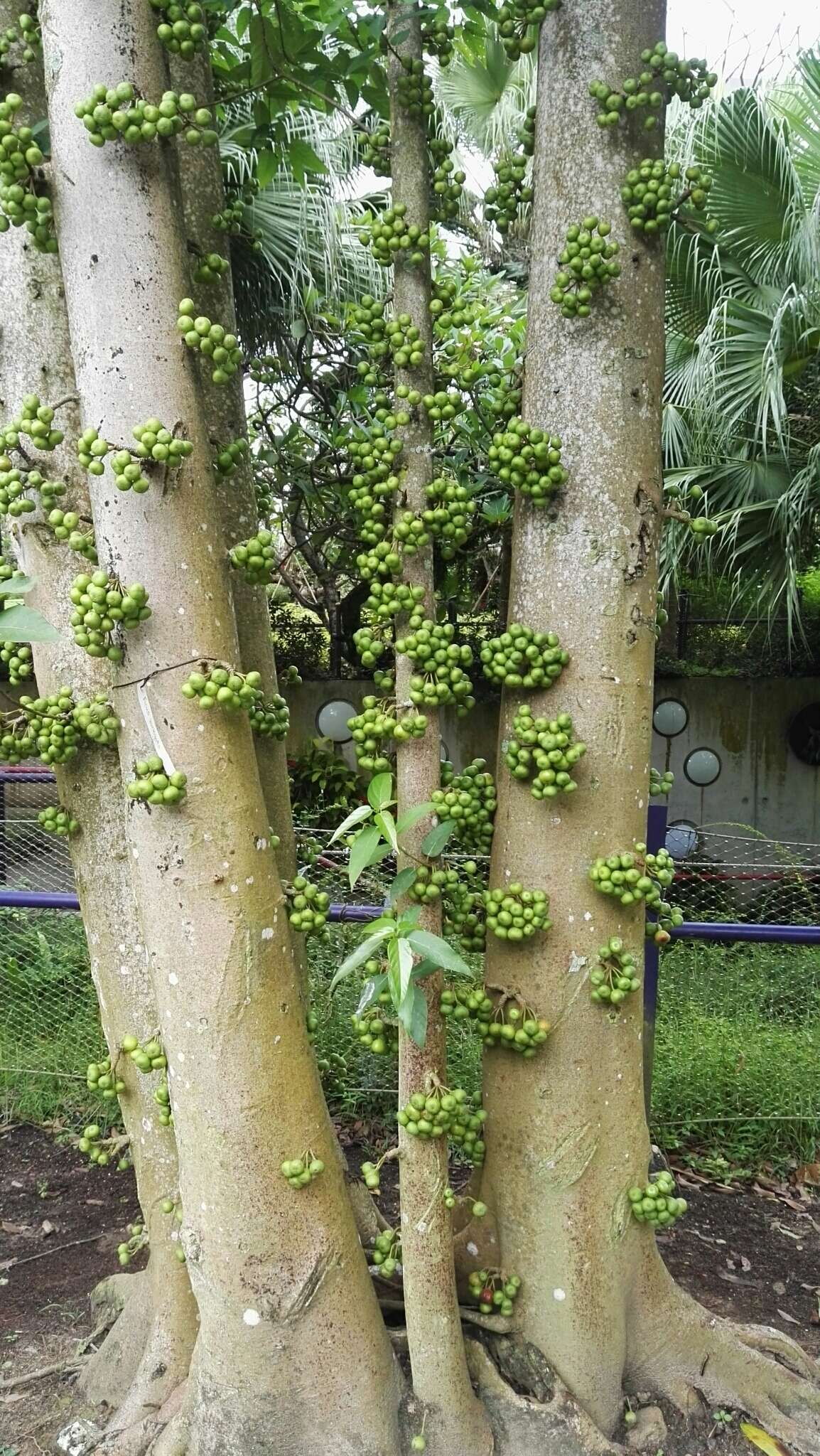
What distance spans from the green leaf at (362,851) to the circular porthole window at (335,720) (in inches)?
304

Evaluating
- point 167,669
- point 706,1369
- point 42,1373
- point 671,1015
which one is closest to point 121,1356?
point 42,1373

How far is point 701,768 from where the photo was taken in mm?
10375

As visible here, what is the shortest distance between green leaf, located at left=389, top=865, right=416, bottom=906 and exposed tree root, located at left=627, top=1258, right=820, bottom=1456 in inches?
52.8

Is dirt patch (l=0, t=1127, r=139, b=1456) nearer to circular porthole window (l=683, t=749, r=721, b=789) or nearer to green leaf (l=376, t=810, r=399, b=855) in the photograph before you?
green leaf (l=376, t=810, r=399, b=855)

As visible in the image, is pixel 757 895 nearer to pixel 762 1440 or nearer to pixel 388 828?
pixel 762 1440

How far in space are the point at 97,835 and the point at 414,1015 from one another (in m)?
1.01

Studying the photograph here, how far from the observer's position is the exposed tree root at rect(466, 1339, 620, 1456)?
246 centimetres

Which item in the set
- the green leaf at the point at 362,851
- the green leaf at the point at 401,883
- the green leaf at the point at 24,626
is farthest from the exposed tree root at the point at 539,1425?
the green leaf at the point at 24,626

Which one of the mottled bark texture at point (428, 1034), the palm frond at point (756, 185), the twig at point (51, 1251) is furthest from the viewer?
the palm frond at point (756, 185)

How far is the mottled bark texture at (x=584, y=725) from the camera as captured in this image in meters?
2.45

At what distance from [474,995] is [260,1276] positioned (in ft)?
2.53

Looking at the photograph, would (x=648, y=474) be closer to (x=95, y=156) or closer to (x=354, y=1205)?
(x=95, y=156)

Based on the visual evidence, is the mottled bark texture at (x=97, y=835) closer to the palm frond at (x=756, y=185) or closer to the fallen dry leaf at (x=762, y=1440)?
the fallen dry leaf at (x=762, y=1440)

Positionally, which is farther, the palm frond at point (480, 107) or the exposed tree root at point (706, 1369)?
the palm frond at point (480, 107)
